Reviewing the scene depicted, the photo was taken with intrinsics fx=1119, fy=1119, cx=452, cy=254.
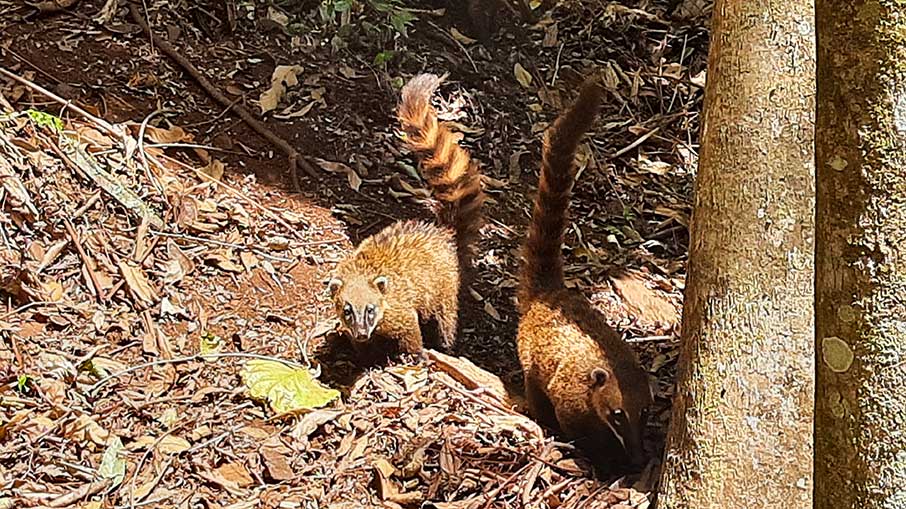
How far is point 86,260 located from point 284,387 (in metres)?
1.25

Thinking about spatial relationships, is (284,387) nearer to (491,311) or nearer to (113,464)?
(113,464)

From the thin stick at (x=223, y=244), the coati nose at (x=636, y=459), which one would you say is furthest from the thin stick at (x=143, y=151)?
the coati nose at (x=636, y=459)

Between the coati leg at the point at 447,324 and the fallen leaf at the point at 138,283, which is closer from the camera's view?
the fallen leaf at the point at 138,283

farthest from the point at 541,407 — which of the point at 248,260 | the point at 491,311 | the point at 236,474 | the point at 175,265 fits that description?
the point at 175,265

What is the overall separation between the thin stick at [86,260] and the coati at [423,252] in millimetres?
1101

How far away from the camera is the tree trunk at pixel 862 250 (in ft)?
6.30

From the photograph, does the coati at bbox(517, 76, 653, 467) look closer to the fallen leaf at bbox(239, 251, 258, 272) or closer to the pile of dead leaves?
the pile of dead leaves

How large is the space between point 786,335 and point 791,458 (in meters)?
0.36

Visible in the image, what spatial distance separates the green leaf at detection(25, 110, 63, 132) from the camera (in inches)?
230

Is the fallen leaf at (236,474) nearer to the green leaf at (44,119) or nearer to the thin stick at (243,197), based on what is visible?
the thin stick at (243,197)

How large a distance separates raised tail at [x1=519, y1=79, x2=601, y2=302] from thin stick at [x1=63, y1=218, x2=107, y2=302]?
203 cm

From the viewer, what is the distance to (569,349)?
16.6 ft

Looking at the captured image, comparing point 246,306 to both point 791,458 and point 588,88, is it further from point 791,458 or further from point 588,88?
point 791,458

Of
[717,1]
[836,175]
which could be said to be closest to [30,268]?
[717,1]
